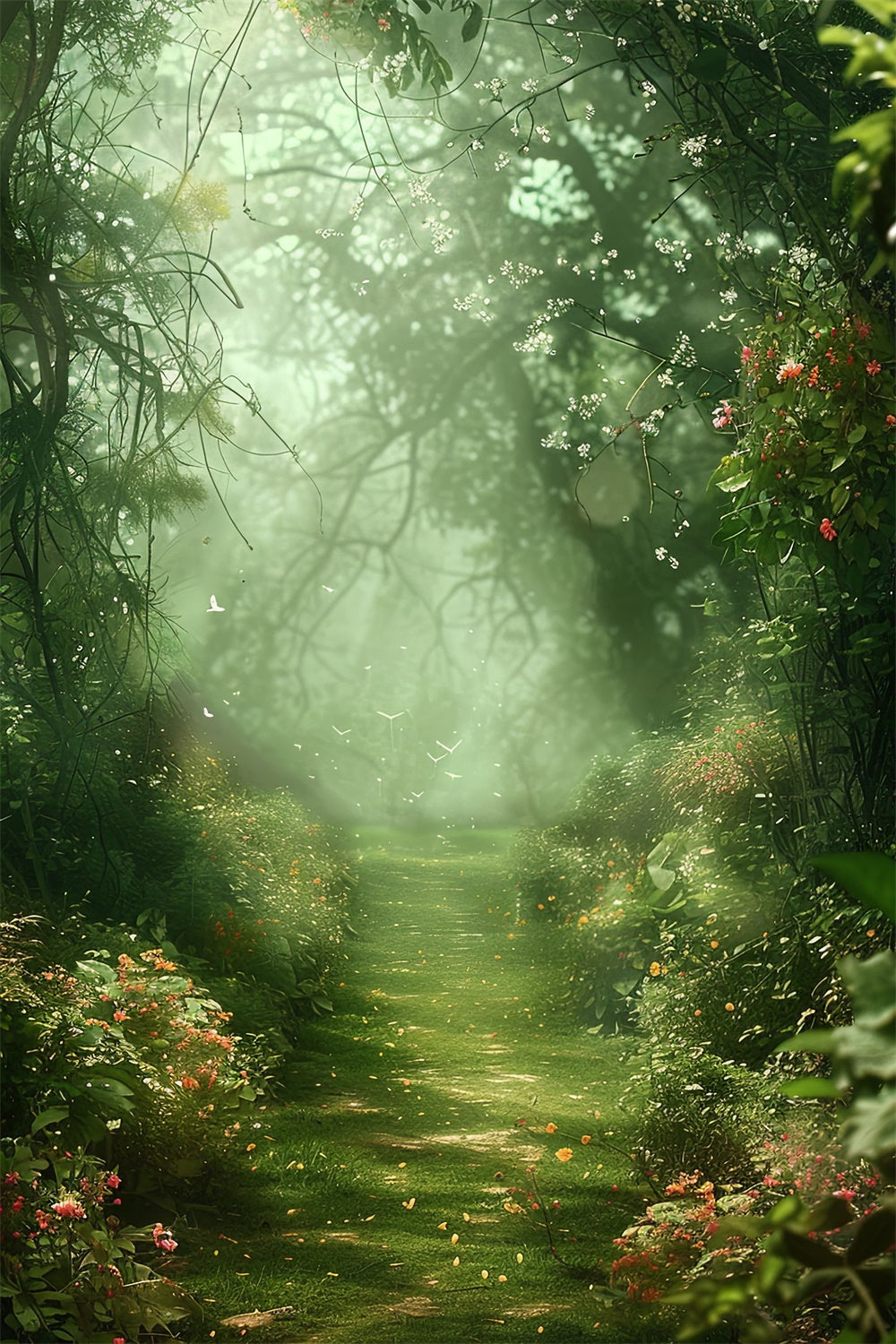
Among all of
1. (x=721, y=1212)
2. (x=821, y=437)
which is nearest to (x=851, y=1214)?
(x=721, y=1212)

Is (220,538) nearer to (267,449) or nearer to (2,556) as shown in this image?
(267,449)

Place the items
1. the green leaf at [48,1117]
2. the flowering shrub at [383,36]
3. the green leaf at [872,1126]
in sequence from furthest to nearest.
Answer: the flowering shrub at [383,36] → the green leaf at [48,1117] → the green leaf at [872,1126]

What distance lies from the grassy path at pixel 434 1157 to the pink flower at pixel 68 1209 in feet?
1.14

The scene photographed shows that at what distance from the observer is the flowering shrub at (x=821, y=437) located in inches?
82.6

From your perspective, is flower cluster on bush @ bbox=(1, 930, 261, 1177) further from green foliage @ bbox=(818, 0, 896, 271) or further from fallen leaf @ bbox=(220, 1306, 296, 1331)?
green foliage @ bbox=(818, 0, 896, 271)

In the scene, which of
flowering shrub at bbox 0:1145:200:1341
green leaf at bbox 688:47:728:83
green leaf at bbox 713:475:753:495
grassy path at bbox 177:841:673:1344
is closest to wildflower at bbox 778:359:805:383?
green leaf at bbox 713:475:753:495

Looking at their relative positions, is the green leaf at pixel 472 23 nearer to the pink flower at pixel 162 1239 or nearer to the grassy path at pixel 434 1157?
the grassy path at pixel 434 1157

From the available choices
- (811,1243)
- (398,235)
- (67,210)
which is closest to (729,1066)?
(811,1243)

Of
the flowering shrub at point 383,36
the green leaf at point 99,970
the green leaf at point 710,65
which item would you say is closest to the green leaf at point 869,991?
the green leaf at point 99,970

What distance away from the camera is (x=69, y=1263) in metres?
1.72

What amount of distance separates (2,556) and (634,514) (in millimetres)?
1519

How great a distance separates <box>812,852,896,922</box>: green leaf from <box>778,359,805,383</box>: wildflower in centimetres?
149

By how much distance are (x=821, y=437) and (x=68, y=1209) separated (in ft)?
6.31

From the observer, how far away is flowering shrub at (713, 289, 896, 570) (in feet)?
6.88
